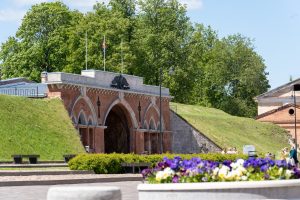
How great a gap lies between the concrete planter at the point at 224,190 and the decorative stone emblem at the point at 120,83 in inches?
1873

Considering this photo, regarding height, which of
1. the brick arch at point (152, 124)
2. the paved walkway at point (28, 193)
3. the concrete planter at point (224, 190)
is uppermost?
the brick arch at point (152, 124)

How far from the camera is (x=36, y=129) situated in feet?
167

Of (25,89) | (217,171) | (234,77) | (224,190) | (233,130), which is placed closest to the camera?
(224,190)

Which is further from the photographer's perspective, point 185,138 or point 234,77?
point 234,77

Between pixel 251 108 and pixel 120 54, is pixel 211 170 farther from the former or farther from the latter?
pixel 251 108

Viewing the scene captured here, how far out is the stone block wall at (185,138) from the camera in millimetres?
71500

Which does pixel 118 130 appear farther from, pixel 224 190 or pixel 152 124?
pixel 224 190

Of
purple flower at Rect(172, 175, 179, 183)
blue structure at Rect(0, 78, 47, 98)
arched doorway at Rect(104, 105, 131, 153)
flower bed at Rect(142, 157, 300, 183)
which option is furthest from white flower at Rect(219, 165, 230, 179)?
arched doorway at Rect(104, 105, 131, 153)

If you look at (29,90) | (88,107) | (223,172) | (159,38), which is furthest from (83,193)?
(159,38)

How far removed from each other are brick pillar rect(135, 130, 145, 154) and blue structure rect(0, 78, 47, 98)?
965 centimetres

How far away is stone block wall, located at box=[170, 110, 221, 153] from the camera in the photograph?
7150 centimetres

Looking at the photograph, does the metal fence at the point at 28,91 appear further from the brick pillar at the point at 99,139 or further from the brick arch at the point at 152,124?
the brick arch at the point at 152,124

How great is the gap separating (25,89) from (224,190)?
47.7 metres

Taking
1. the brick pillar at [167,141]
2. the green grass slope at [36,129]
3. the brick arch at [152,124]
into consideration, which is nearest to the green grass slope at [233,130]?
the brick pillar at [167,141]
